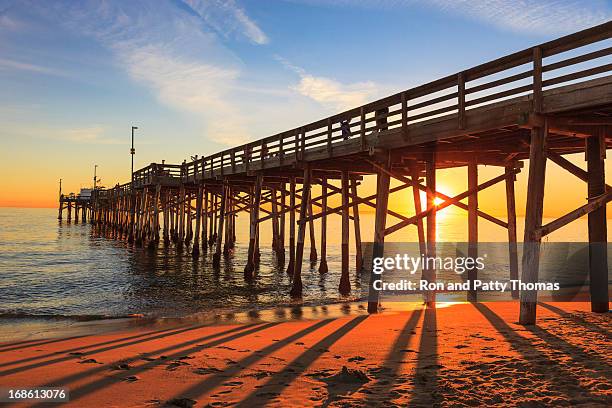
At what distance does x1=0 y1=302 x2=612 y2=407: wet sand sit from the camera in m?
4.61

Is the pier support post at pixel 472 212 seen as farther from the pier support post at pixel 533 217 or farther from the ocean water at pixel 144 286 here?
the pier support post at pixel 533 217

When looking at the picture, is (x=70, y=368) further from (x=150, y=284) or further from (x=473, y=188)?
(x=150, y=284)

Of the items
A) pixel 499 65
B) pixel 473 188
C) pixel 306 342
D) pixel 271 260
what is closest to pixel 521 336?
pixel 306 342

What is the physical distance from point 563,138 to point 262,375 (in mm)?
8133

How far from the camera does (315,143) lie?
14789 mm

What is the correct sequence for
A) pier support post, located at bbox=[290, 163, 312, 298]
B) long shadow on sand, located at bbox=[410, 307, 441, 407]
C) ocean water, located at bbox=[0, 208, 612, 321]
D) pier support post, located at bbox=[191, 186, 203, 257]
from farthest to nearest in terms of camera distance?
pier support post, located at bbox=[191, 186, 203, 257]
pier support post, located at bbox=[290, 163, 312, 298]
ocean water, located at bbox=[0, 208, 612, 321]
long shadow on sand, located at bbox=[410, 307, 441, 407]

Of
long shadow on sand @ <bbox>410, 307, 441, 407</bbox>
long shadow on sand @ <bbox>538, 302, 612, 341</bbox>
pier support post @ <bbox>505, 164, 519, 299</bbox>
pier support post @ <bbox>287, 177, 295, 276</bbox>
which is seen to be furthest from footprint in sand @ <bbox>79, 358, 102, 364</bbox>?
pier support post @ <bbox>287, 177, 295, 276</bbox>

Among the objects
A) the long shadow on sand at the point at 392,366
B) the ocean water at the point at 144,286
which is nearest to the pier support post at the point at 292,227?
the ocean water at the point at 144,286

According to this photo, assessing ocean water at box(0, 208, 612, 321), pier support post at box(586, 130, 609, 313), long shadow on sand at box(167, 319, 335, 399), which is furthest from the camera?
ocean water at box(0, 208, 612, 321)

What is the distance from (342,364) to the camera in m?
5.85

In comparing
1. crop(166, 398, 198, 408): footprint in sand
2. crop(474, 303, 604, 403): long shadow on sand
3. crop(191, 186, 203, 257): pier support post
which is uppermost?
crop(191, 186, 203, 257): pier support post

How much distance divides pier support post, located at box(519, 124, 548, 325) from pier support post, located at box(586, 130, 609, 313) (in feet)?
5.18

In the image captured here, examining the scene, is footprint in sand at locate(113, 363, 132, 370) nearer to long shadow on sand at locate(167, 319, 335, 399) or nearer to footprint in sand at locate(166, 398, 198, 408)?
long shadow on sand at locate(167, 319, 335, 399)

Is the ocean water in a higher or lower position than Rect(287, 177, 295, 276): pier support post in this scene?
lower
